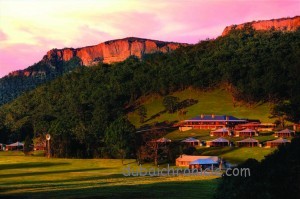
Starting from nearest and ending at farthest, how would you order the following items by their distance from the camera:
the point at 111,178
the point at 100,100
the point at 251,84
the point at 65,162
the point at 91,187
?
the point at 91,187 < the point at 111,178 < the point at 65,162 < the point at 251,84 < the point at 100,100

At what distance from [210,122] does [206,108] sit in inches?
753

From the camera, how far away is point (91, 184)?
48.2 m

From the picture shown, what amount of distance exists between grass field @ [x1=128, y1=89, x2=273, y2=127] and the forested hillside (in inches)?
112

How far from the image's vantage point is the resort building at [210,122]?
109 meters

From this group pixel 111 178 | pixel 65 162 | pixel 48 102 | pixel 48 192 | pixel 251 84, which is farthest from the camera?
pixel 48 102

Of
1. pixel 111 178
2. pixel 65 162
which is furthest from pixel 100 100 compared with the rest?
pixel 111 178

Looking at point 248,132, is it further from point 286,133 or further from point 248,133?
point 286,133

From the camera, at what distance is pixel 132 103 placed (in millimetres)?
154750

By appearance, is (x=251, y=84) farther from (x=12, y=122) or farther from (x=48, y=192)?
(x=48, y=192)

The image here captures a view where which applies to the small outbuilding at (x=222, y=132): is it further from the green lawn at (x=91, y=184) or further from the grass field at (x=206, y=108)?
the green lawn at (x=91, y=184)

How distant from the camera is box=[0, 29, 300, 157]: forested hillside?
9856 cm

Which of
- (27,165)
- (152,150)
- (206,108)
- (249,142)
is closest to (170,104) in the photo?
(206,108)

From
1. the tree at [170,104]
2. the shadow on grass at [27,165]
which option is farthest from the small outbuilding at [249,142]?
the tree at [170,104]

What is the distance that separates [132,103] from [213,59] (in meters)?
30.1
